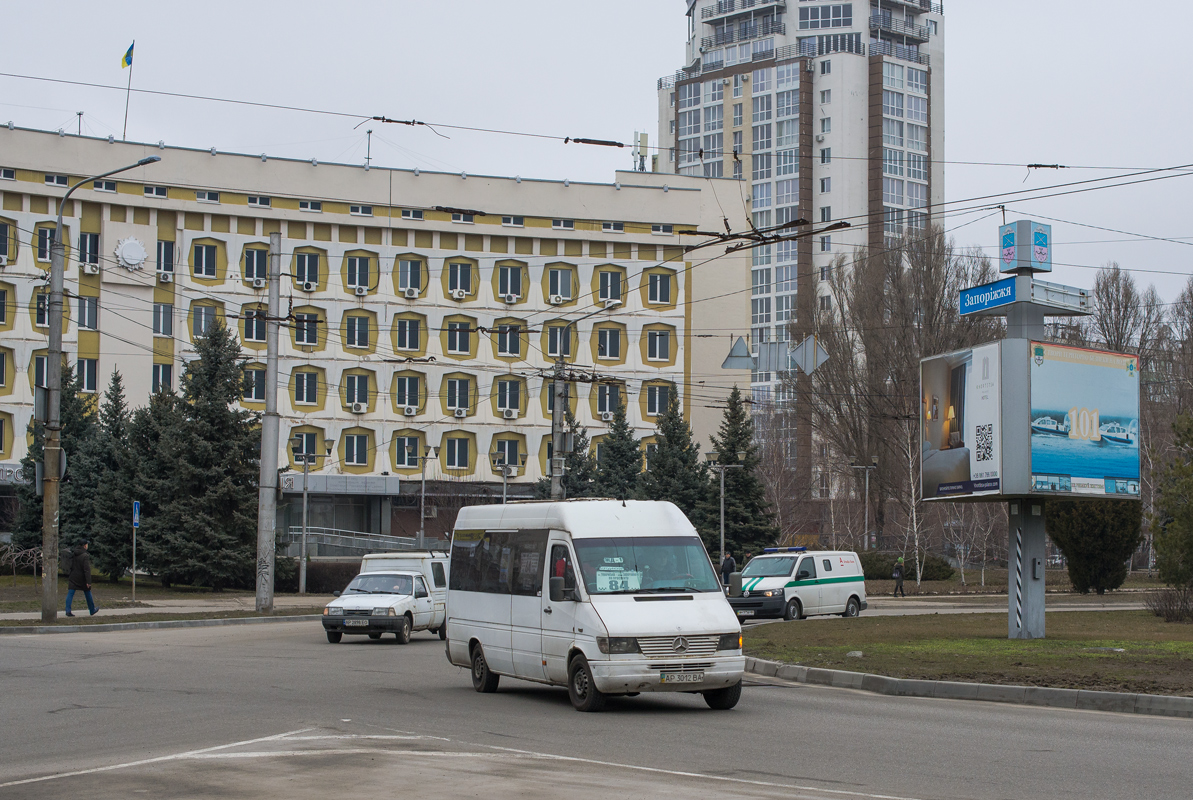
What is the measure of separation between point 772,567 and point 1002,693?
18.5 metres

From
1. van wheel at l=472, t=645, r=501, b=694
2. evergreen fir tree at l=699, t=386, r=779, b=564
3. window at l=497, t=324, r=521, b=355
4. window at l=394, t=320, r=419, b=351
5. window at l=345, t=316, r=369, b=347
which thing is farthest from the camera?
window at l=497, t=324, r=521, b=355

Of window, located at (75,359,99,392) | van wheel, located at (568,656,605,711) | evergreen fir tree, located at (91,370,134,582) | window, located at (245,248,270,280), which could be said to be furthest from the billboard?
window, located at (75,359,99,392)

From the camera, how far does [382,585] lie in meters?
25.8

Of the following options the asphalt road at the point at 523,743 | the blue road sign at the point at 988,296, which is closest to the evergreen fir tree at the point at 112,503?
the asphalt road at the point at 523,743

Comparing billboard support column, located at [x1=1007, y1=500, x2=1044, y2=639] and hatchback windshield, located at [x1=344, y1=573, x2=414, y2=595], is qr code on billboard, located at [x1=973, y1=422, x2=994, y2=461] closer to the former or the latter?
billboard support column, located at [x1=1007, y1=500, x2=1044, y2=639]

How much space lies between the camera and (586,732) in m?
11.8

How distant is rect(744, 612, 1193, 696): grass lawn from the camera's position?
51.8 feet

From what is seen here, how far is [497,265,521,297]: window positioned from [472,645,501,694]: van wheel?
5713 cm

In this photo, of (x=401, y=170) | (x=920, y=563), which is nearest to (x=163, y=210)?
(x=401, y=170)

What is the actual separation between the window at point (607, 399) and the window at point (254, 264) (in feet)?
64.6

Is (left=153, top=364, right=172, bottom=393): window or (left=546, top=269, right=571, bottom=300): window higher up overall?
(left=546, top=269, right=571, bottom=300): window

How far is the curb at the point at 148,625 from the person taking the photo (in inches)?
1026

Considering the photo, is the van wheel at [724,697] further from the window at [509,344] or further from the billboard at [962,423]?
the window at [509,344]

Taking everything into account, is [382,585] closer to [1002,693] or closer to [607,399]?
[1002,693]
